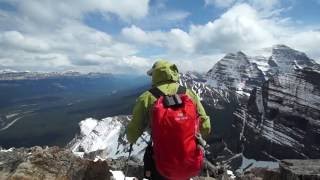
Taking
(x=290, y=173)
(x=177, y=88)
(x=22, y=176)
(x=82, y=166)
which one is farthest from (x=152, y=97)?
(x=290, y=173)

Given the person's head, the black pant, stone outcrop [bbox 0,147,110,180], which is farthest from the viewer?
stone outcrop [bbox 0,147,110,180]

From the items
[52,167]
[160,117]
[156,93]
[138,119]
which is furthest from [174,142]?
[52,167]

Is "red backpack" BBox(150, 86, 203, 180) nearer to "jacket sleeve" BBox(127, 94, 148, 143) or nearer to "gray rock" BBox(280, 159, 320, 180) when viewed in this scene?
"jacket sleeve" BBox(127, 94, 148, 143)

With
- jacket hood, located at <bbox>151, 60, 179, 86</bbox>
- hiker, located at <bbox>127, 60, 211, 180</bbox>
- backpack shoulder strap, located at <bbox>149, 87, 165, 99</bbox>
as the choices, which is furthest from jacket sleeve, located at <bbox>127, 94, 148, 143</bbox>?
jacket hood, located at <bbox>151, 60, 179, 86</bbox>

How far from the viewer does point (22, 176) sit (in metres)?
16.5

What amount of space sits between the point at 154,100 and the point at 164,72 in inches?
31.0

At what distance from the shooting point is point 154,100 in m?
10.1

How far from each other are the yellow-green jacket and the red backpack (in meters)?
0.48

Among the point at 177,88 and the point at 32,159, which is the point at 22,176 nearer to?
the point at 32,159

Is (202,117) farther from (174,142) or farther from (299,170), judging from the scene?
(299,170)

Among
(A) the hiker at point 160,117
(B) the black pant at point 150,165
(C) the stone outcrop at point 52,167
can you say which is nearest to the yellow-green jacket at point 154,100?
(A) the hiker at point 160,117

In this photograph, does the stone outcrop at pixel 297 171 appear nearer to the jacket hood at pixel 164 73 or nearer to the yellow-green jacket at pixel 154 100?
the yellow-green jacket at pixel 154 100

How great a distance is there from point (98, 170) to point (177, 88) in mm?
10135

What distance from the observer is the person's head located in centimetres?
1049
